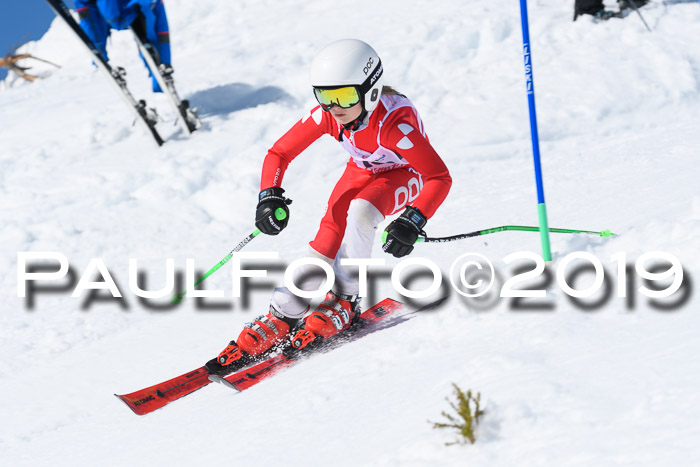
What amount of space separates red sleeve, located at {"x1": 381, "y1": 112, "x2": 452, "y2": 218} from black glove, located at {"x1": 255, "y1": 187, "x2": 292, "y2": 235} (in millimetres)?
713

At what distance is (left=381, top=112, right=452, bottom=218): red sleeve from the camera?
393 cm

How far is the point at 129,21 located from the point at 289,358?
6280mm

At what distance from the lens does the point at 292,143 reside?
14.3ft

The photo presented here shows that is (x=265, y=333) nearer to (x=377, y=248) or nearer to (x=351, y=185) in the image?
(x=351, y=185)

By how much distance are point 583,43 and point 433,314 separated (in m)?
6.98

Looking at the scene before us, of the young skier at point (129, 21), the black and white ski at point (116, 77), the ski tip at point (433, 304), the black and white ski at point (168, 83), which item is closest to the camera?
the ski tip at point (433, 304)

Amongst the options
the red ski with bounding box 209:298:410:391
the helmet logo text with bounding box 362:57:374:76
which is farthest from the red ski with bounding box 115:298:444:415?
the helmet logo text with bounding box 362:57:374:76

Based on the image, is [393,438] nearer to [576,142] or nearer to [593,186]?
[593,186]

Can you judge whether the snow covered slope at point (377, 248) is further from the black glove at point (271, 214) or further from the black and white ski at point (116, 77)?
the black glove at point (271, 214)

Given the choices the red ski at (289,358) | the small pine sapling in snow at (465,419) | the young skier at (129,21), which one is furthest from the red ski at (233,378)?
the young skier at (129,21)

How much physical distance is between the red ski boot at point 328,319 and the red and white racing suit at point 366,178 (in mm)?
72

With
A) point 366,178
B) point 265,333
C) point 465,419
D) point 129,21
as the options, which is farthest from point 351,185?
point 129,21

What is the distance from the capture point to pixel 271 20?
1288cm

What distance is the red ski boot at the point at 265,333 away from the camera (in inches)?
165
